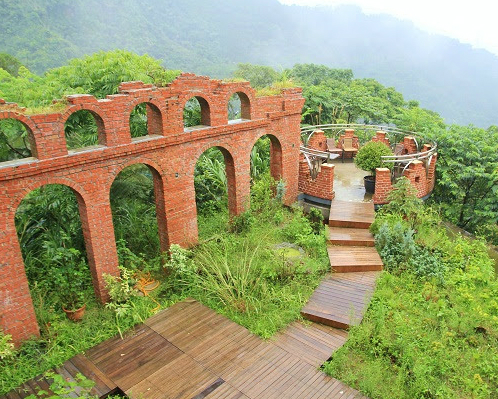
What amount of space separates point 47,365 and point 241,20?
190 feet

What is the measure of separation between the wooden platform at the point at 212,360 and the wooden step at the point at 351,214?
3500 millimetres

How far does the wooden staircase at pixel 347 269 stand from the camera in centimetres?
750

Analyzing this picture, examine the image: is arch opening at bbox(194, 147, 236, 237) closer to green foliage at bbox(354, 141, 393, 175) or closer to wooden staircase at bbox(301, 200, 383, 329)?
wooden staircase at bbox(301, 200, 383, 329)

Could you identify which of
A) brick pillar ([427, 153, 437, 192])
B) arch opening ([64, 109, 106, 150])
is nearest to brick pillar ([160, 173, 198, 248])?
arch opening ([64, 109, 106, 150])

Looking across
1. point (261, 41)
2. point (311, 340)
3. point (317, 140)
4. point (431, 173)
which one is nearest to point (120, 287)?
point (311, 340)

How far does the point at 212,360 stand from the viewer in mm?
6617

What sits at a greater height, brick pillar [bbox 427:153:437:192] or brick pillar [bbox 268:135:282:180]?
brick pillar [bbox 268:135:282:180]

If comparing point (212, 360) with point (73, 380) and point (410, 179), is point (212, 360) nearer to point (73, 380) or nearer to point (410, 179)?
point (73, 380)

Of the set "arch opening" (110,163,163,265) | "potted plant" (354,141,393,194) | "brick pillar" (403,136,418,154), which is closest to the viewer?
"arch opening" (110,163,163,265)

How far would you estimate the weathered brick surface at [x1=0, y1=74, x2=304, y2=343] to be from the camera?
648 centimetres

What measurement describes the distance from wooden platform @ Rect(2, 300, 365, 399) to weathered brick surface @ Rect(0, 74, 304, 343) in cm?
139

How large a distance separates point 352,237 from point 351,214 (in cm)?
91

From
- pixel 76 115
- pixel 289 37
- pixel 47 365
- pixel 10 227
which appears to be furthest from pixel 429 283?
pixel 289 37

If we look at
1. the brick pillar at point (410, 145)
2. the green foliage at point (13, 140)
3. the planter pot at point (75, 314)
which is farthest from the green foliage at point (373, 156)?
the green foliage at point (13, 140)
